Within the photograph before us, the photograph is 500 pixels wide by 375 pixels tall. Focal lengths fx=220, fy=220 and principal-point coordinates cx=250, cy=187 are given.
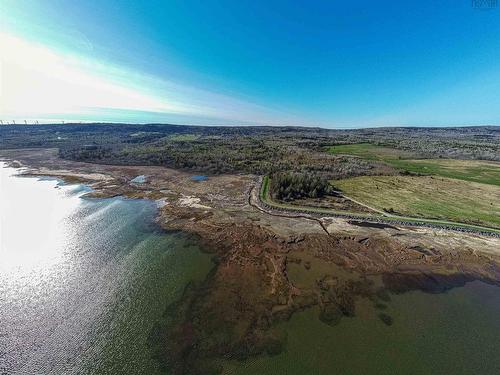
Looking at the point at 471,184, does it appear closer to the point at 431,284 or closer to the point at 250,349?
the point at 431,284

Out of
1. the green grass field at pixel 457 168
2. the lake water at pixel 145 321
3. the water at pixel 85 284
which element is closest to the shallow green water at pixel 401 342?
the lake water at pixel 145 321

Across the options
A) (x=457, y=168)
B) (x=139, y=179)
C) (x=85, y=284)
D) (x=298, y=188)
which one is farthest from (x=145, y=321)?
(x=457, y=168)

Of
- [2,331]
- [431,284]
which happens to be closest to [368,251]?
[431,284]

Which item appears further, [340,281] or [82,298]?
[340,281]

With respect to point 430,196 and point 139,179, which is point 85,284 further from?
point 430,196

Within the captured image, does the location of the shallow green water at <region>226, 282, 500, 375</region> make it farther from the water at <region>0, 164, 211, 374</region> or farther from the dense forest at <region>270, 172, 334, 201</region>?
the dense forest at <region>270, 172, 334, 201</region>

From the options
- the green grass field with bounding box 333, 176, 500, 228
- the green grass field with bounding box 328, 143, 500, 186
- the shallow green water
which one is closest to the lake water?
the shallow green water
